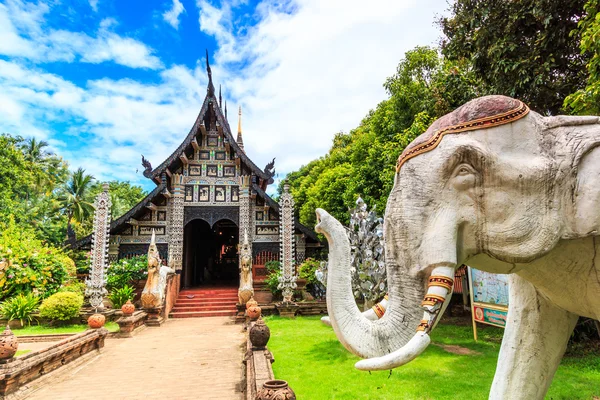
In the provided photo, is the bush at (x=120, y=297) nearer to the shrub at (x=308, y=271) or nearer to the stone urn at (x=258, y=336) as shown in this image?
the shrub at (x=308, y=271)

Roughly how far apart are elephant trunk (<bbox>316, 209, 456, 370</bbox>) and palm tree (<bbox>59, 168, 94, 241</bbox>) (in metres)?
34.3

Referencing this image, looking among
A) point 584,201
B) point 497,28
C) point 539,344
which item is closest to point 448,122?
point 584,201

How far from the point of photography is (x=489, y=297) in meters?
6.82

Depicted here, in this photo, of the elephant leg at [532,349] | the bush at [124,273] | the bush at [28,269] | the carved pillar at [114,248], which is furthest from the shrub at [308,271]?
the elephant leg at [532,349]

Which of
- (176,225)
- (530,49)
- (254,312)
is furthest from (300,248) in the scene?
(530,49)

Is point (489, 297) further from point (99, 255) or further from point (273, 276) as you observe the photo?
point (99, 255)

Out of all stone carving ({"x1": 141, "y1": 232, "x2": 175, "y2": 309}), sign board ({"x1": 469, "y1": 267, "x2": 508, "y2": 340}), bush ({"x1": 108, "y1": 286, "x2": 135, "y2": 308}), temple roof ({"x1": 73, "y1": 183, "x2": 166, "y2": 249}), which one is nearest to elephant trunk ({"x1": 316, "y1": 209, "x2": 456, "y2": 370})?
sign board ({"x1": 469, "y1": 267, "x2": 508, "y2": 340})

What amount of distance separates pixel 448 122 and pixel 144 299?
1163cm

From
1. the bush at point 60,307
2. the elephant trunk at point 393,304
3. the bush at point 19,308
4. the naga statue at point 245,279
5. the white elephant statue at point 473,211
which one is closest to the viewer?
the elephant trunk at point 393,304

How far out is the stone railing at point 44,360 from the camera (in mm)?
5398

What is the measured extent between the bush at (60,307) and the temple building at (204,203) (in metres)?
3.57

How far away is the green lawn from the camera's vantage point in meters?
5.35

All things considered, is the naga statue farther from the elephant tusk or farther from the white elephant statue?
the elephant tusk

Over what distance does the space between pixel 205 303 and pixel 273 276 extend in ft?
8.51
